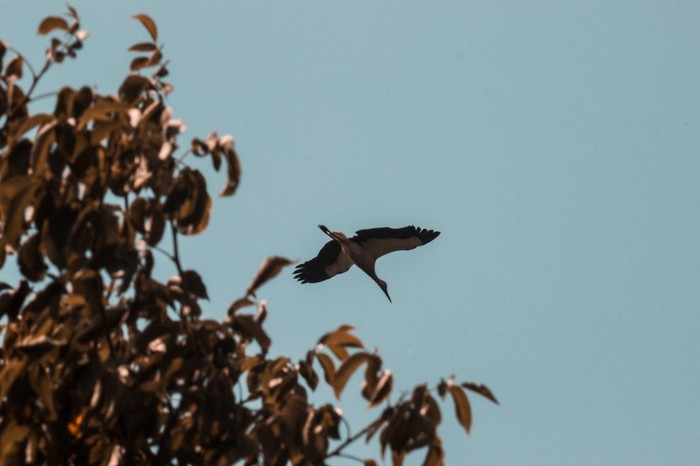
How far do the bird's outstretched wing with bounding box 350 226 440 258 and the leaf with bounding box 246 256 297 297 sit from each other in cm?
1187

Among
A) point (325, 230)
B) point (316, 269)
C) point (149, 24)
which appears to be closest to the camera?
point (149, 24)

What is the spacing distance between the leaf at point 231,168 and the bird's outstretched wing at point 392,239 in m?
11.8

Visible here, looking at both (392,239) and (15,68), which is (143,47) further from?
(392,239)

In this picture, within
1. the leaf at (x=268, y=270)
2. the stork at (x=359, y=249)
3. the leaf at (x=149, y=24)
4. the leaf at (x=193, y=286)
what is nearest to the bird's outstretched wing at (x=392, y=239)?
the stork at (x=359, y=249)

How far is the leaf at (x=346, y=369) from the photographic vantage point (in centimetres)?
414

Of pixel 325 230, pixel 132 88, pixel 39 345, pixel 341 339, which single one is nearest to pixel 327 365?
pixel 341 339

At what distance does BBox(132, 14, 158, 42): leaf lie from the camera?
15.7ft

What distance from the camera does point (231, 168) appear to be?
4.18m

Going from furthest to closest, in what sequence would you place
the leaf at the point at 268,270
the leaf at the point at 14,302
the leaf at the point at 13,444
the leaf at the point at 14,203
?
1. the leaf at the point at 14,302
2. the leaf at the point at 268,270
3. the leaf at the point at 13,444
4. the leaf at the point at 14,203

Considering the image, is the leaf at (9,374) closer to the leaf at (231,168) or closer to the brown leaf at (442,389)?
the leaf at (231,168)

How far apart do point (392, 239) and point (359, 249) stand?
53cm

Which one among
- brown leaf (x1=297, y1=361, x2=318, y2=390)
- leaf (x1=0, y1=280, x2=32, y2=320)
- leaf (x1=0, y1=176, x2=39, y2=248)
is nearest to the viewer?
leaf (x1=0, y1=176, x2=39, y2=248)

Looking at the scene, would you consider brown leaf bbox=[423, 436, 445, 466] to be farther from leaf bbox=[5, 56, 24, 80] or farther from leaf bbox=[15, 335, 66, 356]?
leaf bbox=[5, 56, 24, 80]

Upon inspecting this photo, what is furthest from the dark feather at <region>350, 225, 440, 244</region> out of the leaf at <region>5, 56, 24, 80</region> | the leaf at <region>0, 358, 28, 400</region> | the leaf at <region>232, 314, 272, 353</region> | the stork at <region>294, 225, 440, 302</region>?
the leaf at <region>0, 358, 28, 400</region>
